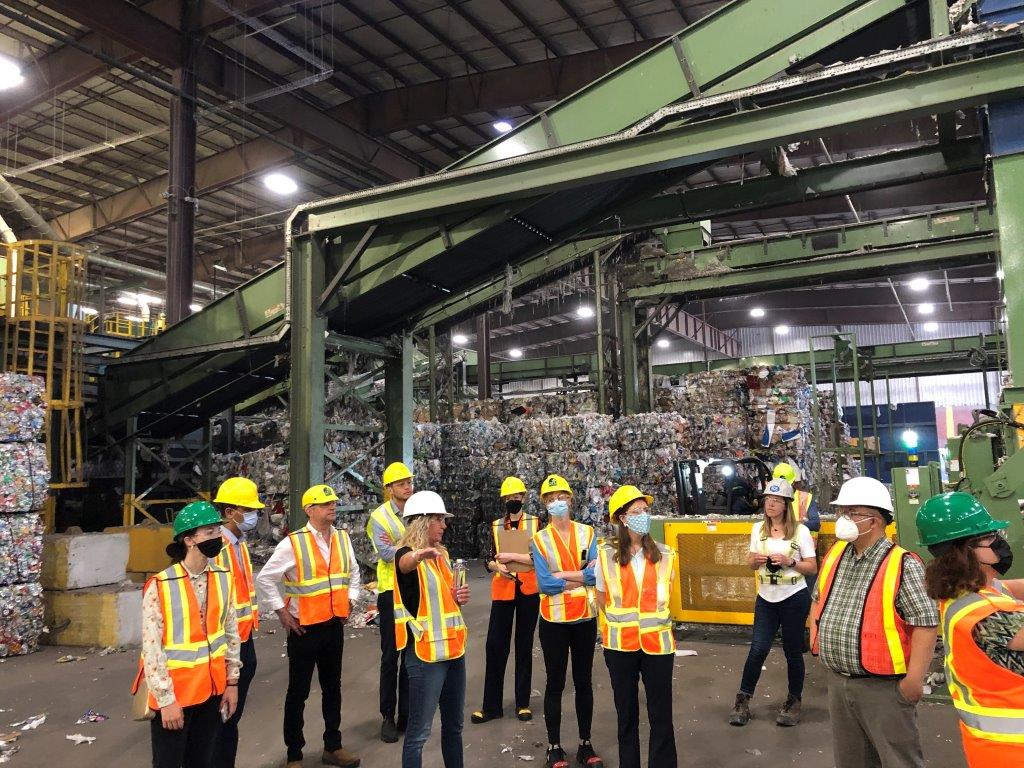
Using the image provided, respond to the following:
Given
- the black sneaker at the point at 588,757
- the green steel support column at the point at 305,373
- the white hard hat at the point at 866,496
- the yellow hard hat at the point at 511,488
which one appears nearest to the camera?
the white hard hat at the point at 866,496

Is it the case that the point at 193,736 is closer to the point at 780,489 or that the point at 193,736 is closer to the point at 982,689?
the point at 982,689

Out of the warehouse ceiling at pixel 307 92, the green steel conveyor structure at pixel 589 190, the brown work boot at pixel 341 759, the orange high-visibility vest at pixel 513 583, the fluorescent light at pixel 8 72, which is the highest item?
the warehouse ceiling at pixel 307 92

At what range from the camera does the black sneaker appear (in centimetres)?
422

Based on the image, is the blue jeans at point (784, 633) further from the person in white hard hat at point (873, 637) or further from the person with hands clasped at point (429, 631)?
the person with hands clasped at point (429, 631)

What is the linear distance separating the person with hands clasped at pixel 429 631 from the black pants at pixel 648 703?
81 centimetres

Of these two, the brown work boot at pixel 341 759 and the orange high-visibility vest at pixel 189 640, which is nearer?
the orange high-visibility vest at pixel 189 640

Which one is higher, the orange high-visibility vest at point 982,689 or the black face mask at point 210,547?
the black face mask at point 210,547

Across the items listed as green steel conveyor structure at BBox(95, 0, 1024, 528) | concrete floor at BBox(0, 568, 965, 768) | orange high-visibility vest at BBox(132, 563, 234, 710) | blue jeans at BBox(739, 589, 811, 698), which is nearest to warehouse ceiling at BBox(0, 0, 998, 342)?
green steel conveyor structure at BBox(95, 0, 1024, 528)

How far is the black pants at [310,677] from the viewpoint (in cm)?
433

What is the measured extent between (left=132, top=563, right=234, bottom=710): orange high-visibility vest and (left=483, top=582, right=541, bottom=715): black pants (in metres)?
2.36

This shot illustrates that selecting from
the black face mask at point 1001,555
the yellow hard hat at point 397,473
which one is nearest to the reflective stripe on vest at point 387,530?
the yellow hard hat at point 397,473

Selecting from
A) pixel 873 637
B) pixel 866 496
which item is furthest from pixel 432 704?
pixel 866 496

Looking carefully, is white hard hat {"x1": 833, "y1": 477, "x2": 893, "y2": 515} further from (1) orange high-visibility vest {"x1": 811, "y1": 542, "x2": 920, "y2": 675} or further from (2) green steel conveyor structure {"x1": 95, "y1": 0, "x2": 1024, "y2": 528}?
(2) green steel conveyor structure {"x1": 95, "y1": 0, "x2": 1024, "y2": 528}

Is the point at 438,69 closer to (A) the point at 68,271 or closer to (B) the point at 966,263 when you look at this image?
(A) the point at 68,271
